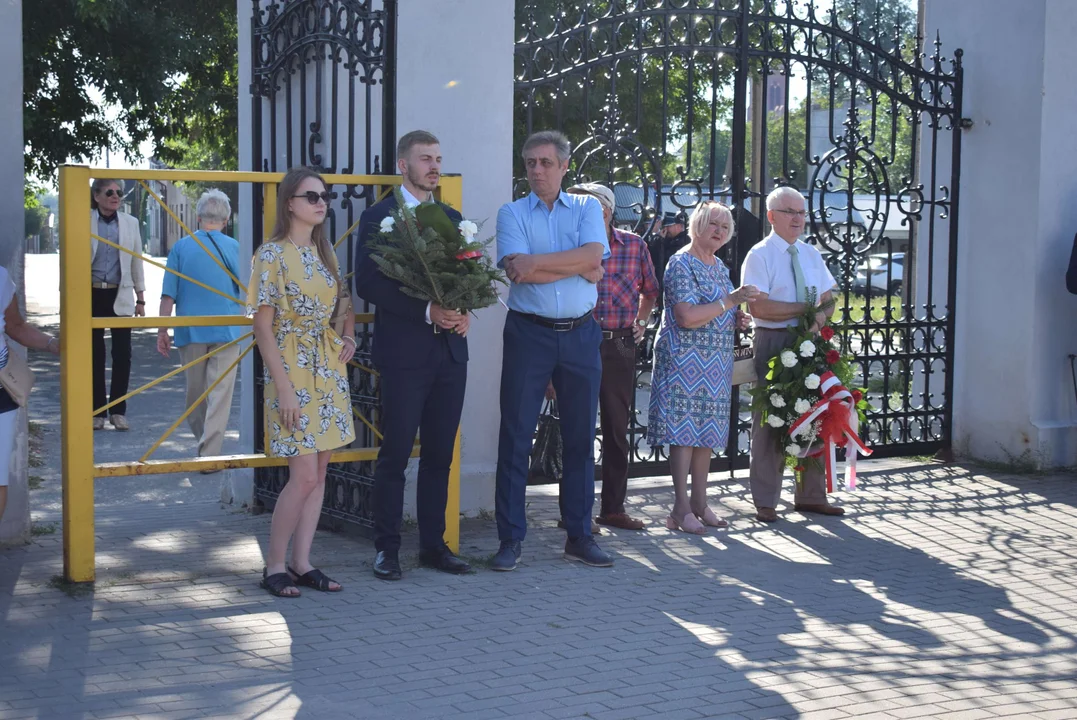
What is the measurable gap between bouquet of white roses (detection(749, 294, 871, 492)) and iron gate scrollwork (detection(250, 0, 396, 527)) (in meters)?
2.38

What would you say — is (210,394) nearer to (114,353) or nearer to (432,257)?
(114,353)

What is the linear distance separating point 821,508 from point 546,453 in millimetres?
1738

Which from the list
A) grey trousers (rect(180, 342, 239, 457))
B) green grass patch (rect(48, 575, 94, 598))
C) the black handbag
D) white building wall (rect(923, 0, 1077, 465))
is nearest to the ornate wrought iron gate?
white building wall (rect(923, 0, 1077, 465))

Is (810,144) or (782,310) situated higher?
(810,144)

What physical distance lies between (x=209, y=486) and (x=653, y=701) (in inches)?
Answer: 190

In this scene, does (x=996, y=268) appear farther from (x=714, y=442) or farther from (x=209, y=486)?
(x=209, y=486)

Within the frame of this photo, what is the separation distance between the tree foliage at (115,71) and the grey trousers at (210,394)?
767 centimetres

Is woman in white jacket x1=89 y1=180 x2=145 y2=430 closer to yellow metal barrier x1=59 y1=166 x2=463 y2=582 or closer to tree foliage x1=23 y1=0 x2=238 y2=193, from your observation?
yellow metal barrier x1=59 y1=166 x2=463 y2=582

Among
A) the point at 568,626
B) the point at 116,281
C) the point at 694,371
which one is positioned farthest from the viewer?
the point at 116,281

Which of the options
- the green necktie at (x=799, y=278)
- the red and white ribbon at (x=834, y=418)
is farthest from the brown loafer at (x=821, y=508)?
the green necktie at (x=799, y=278)

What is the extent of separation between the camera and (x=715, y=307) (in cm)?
711

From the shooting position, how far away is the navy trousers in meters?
6.31

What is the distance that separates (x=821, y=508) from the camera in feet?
25.8

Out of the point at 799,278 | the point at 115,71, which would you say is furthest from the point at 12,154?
the point at 115,71
